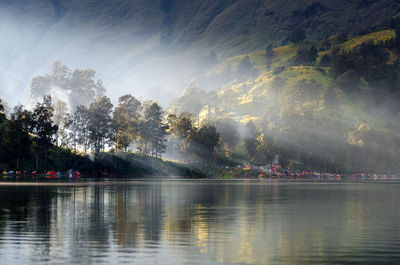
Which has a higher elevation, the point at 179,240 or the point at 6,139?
the point at 6,139

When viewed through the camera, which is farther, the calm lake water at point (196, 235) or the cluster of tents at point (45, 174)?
the cluster of tents at point (45, 174)

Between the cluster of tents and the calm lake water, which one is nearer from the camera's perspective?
the calm lake water

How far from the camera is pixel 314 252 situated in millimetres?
30484

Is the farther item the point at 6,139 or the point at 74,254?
the point at 6,139

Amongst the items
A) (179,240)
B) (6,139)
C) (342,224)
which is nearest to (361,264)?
(179,240)

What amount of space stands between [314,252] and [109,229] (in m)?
16.6

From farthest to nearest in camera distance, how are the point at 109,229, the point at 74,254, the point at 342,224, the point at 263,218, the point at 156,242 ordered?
1. the point at 263,218
2. the point at 342,224
3. the point at 109,229
4. the point at 156,242
5. the point at 74,254

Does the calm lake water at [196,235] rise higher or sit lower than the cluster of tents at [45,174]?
lower

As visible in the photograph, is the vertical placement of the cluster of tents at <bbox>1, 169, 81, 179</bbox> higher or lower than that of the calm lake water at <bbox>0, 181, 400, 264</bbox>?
higher

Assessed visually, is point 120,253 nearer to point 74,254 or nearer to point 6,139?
point 74,254

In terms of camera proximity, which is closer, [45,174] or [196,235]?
[196,235]

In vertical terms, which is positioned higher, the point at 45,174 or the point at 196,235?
the point at 45,174

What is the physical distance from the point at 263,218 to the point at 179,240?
15806 millimetres

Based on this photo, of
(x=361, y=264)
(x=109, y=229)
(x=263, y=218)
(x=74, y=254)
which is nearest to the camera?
(x=361, y=264)
